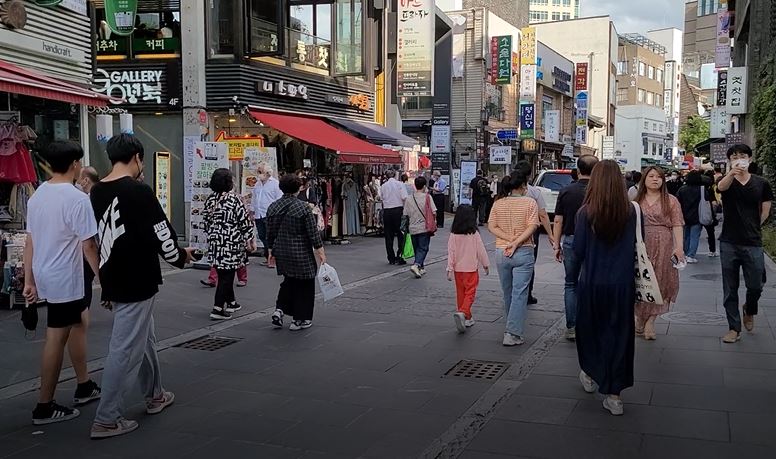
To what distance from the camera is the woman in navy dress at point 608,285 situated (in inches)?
189

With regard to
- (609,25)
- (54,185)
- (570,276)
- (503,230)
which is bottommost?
(570,276)

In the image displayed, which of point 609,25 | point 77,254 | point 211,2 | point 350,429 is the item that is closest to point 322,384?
point 350,429

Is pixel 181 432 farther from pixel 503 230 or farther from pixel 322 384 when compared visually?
pixel 503 230

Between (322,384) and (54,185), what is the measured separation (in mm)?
2466

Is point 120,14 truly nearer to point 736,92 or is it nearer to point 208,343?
point 208,343

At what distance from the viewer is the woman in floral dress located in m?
6.89

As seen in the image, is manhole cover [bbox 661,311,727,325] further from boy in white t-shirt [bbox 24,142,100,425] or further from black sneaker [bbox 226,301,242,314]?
boy in white t-shirt [bbox 24,142,100,425]

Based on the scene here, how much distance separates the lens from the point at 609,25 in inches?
2339

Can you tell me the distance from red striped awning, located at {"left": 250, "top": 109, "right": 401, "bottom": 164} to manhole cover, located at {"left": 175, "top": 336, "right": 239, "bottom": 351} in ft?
26.4

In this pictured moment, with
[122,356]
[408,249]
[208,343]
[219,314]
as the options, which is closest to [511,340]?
[208,343]

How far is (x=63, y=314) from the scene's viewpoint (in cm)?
471

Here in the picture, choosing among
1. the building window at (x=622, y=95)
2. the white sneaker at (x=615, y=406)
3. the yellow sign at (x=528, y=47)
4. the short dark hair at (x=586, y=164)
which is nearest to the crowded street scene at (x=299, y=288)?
the white sneaker at (x=615, y=406)

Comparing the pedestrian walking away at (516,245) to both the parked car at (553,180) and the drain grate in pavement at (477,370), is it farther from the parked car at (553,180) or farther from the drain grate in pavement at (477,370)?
the parked car at (553,180)

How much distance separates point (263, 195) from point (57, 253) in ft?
26.3
